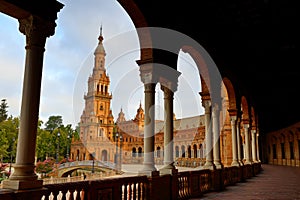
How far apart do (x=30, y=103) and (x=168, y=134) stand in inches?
186

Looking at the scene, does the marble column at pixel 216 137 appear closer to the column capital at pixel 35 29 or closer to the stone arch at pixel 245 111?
the stone arch at pixel 245 111

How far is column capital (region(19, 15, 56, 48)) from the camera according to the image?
472cm

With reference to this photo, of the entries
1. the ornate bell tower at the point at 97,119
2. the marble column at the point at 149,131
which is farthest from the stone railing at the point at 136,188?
the ornate bell tower at the point at 97,119

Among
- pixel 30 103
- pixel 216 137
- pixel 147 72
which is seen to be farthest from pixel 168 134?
pixel 30 103

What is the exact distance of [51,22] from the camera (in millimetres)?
4961

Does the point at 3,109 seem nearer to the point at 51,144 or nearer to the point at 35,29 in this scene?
the point at 51,144

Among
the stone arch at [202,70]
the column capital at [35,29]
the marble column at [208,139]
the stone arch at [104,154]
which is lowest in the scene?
the stone arch at [104,154]

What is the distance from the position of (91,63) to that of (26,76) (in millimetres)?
77018

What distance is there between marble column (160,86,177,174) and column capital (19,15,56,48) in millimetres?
4565

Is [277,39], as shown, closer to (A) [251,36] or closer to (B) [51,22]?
(A) [251,36]

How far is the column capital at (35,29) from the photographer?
186 inches

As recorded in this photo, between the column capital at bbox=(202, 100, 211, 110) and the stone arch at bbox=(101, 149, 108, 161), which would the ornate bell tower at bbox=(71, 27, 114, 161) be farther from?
the column capital at bbox=(202, 100, 211, 110)

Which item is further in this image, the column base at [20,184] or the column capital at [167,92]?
the column capital at [167,92]

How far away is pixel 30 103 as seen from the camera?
14.8ft
